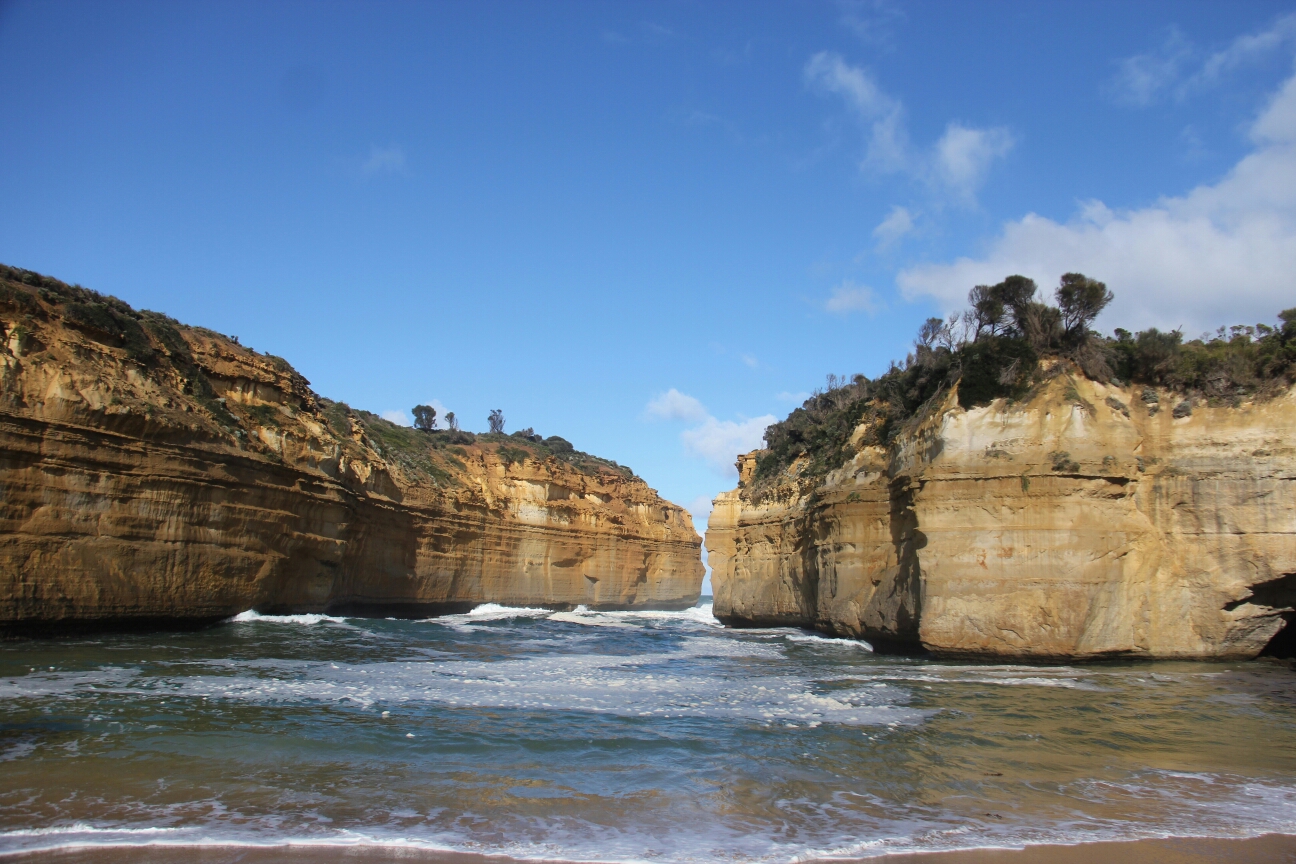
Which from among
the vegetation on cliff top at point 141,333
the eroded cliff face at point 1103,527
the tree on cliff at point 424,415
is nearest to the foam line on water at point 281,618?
the vegetation on cliff top at point 141,333

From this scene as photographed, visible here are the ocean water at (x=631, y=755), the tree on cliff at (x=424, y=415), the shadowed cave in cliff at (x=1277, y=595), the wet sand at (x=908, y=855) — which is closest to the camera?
the wet sand at (x=908, y=855)

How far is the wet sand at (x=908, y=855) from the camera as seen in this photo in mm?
5297

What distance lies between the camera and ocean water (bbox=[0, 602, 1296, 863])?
6.09m

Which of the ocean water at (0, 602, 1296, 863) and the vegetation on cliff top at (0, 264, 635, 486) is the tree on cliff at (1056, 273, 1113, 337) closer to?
the ocean water at (0, 602, 1296, 863)

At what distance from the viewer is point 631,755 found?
28.0 ft

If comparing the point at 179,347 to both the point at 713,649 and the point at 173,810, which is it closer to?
the point at 713,649

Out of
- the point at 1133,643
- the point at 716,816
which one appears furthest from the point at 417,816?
the point at 1133,643

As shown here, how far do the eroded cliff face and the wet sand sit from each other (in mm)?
8882

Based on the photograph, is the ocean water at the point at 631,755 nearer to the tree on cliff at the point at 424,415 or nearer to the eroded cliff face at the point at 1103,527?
the eroded cliff face at the point at 1103,527

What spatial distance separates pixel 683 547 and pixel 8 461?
160 ft

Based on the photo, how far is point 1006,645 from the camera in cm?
1470

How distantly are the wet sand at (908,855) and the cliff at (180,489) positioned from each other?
493 inches

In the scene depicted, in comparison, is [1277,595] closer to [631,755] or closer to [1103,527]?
[1103,527]

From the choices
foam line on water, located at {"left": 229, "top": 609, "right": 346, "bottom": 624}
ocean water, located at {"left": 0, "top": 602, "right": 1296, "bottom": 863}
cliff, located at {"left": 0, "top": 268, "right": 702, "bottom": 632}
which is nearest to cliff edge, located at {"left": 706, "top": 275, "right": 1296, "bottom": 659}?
ocean water, located at {"left": 0, "top": 602, "right": 1296, "bottom": 863}
